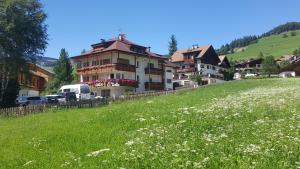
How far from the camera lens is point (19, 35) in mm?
52125

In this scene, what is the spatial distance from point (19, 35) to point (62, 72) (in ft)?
226

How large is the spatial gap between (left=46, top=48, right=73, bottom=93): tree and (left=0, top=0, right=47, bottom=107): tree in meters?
57.6

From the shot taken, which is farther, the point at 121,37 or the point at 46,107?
the point at 121,37

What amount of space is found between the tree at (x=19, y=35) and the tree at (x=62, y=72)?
57610 mm

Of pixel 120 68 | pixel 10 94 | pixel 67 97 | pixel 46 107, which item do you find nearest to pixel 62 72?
pixel 120 68

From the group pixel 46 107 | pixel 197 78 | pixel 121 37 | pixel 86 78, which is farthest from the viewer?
pixel 197 78

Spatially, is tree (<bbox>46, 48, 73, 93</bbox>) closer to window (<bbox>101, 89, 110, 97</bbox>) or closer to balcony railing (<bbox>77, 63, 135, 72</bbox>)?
balcony railing (<bbox>77, 63, 135, 72</bbox>)

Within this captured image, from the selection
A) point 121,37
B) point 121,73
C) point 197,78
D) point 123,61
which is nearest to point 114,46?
point 123,61

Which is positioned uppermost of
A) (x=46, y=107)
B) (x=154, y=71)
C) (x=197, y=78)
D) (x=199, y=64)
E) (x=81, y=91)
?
(x=199, y=64)

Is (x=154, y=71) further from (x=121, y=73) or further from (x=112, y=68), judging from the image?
→ (x=112, y=68)

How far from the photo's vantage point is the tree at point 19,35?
168 feet

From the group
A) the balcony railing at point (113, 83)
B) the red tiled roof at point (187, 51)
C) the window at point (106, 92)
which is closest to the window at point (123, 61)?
the balcony railing at point (113, 83)

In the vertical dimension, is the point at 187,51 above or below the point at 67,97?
above

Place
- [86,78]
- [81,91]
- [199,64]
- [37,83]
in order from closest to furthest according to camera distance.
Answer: [81,91], [86,78], [37,83], [199,64]
